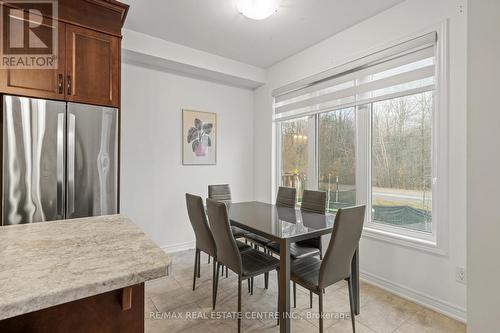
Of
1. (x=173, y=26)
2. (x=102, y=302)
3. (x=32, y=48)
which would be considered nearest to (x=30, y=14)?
(x=32, y=48)

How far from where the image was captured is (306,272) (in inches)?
75.0

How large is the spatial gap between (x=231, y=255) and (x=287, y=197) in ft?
4.21

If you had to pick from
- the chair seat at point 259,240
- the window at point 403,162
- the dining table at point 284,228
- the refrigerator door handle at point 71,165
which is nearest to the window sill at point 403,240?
the window at point 403,162

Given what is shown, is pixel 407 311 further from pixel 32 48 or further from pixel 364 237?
pixel 32 48

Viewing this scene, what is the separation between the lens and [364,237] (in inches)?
110

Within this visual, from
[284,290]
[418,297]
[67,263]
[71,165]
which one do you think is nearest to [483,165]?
[284,290]

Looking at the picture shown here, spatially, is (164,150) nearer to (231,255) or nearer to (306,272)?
(231,255)

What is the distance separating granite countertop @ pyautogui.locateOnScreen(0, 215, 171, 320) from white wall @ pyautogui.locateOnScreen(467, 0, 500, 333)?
1.63m

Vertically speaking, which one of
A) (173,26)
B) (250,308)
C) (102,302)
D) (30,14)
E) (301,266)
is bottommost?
(250,308)

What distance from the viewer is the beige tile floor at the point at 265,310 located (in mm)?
1960

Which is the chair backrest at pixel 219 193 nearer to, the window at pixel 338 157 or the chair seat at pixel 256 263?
the chair seat at pixel 256 263

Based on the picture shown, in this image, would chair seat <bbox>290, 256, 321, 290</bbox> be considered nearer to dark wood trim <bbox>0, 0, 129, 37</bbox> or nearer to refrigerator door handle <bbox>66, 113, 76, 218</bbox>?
refrigerator door handle <bbox>66, 113, 76, 218</bbox>

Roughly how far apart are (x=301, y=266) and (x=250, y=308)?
65 cm

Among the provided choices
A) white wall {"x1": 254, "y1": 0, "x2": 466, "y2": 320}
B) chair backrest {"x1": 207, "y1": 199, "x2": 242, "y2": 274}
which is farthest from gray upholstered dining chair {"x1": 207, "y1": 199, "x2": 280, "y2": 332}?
white wall {"x1": 254, "y1": 0, "x2": 466, "y2": 320}
